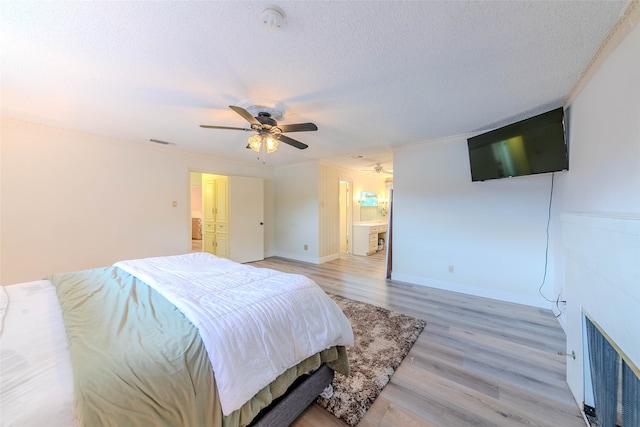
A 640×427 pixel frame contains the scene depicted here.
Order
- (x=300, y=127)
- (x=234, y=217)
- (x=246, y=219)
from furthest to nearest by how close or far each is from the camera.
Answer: (x=246, y=219) < (x=234, y=217) < (x=300, y=127)

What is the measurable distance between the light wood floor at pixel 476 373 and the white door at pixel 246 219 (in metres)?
3.19

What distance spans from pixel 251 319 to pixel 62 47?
6.97 feet

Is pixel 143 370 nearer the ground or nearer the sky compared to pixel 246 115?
nearer the ground

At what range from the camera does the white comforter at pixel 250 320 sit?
996 millimetres

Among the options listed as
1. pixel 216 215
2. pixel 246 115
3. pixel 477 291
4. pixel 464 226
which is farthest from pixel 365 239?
pixel 246 115

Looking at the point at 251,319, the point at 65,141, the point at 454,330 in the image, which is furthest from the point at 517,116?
the point at 65,141

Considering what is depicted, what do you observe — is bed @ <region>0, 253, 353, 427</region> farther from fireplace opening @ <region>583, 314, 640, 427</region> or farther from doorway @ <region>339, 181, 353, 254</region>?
doorway @ <region>339, 181, 353, 254</region>

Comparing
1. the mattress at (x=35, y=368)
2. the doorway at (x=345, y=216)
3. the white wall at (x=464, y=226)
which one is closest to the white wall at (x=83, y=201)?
the mattress at (x=35, y=368)

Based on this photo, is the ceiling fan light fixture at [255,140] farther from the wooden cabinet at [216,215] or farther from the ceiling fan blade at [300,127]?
the wooden cabinet at [216,215]

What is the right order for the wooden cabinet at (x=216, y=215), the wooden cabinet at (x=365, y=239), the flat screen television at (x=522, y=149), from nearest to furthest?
the flat screen television at (x=522, y=149) → the wooden cabinet at (x=216, y=215) → the wooden cabinet at (x=365, y=239)

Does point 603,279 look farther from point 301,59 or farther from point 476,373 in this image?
point 301,59

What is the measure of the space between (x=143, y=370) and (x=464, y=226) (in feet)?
12.4

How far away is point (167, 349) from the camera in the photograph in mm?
928

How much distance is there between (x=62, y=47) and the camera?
1.49 m
